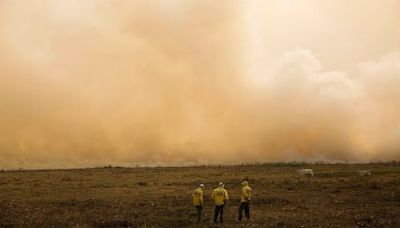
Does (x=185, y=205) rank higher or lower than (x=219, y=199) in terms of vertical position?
lower

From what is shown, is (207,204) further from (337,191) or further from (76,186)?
(76,186)

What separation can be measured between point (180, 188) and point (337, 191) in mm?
18757

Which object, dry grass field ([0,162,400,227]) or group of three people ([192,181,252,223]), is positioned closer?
group of three people ([192,181,252,223])

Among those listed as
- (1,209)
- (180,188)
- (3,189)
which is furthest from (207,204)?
(3,189)

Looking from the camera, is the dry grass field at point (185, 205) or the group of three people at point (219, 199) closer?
the group of three people at point (219, 199)

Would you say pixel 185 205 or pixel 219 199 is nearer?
pixel 219 199

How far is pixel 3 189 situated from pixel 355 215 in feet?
152

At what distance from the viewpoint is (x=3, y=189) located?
6500 centimetres

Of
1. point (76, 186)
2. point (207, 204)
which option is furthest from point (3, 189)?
point (207, 204)

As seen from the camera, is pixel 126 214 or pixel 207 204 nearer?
pixel 126 214

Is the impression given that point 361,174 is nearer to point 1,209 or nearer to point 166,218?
point 166,218

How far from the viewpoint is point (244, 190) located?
35.7 metres

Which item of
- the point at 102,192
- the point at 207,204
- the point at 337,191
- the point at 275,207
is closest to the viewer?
the point at 275,207

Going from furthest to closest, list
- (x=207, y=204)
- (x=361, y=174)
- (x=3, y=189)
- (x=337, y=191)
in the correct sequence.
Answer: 1. (x=361, y=174)
2. (x=3, y=189)
3. (x=337, y=191)
4. (x=207, y=204)
